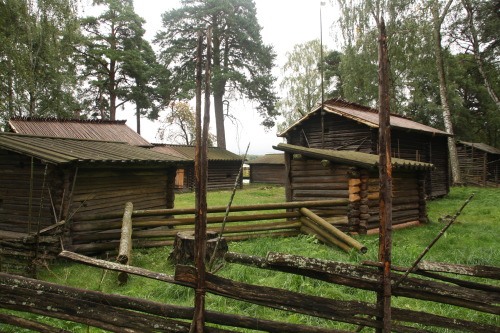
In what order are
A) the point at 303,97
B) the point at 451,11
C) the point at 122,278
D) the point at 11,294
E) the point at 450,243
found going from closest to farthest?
the point at 11,294
the point at 122,278
the point at 450,243
the point at 451,11
the point at 303,97

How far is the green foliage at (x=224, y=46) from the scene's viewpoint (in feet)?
79.9

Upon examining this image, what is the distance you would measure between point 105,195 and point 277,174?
2756 cm

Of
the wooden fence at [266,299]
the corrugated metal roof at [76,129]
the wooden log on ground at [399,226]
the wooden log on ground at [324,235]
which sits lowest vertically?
the wooden log on ground at [399,226]

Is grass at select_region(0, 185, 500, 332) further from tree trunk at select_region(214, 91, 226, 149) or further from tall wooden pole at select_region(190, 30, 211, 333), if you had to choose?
tree trunk at select_region(214, 91, 226, 149)

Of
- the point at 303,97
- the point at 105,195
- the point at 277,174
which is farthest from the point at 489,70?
the point at 105,195

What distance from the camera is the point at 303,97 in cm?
3338

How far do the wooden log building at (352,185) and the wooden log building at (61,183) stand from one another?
430cm

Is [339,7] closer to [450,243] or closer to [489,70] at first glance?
[489,70]

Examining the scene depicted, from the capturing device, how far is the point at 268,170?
117 ft

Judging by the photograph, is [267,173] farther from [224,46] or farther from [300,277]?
[300,277]

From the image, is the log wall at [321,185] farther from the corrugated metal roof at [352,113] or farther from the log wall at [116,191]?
the corrugated metal roof at [352,113]

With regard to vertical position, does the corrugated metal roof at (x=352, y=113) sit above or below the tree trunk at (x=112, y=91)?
below

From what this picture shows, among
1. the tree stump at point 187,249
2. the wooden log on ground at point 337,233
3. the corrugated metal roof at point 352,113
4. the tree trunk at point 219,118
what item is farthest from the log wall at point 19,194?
the tree trunk at point 219,118

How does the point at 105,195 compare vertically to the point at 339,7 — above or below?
below
